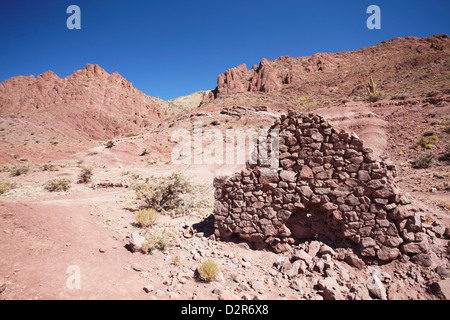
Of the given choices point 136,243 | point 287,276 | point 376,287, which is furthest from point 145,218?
point 376,287

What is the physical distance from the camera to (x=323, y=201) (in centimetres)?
485

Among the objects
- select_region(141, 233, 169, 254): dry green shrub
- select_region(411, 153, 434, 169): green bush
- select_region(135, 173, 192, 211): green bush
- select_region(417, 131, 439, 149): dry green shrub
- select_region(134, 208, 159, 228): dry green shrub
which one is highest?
select_region(417, 131, 439, 149): dry green shrub

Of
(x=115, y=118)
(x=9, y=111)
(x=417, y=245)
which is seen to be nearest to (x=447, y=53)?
(x=417, y=245)

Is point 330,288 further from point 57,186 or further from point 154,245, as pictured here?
point 57,186

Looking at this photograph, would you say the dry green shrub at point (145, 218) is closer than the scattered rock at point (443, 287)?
No

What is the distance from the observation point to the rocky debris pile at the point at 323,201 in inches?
170

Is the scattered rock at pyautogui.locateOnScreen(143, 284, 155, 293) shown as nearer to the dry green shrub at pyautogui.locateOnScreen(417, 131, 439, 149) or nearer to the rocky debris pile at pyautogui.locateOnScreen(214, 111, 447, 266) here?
the rocky debris pile at pyautogui.locateOnScreen(214, 111, 447, 266)

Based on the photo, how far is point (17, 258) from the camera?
4.08 meters

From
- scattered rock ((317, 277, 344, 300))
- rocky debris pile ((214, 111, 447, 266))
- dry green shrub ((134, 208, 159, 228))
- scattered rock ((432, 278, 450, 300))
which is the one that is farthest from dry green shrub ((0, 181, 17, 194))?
scattered rock ((432, 278, 450, 300))

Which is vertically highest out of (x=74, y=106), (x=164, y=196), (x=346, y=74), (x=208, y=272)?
(x=346, y=74)

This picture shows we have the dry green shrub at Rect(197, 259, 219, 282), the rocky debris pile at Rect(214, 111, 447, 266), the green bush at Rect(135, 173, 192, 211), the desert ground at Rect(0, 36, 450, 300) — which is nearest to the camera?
the desert ground at Rect(0, 36, 450, 300)

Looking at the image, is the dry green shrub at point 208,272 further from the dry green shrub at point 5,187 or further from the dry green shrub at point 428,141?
the dry green shrub at point 428,141

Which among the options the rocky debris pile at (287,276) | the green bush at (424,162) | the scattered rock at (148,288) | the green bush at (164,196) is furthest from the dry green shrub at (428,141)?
the scattered rock at (148,288)

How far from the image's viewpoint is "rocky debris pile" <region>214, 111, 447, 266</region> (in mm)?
4316
